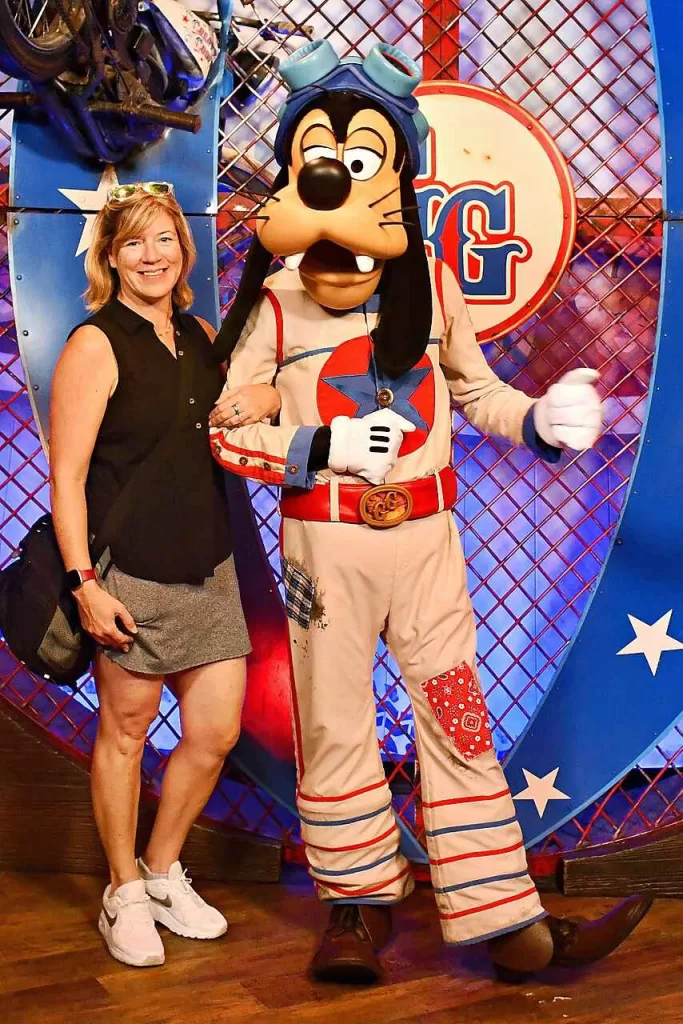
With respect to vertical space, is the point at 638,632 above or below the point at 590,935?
above

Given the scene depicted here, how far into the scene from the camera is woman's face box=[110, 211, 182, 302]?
2072mm

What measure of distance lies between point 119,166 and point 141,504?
30.4 inches

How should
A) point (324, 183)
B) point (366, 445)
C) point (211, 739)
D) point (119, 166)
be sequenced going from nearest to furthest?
1. point (324, 183)
2. point (366, 445)
3. point (211, 739)
4. point (119, 166)

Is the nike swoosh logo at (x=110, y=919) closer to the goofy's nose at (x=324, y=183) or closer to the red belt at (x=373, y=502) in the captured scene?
the red belt at (x=373, y=502)

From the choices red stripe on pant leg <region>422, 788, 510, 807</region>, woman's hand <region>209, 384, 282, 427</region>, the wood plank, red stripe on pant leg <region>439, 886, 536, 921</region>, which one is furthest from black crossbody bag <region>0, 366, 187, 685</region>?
the wood plank

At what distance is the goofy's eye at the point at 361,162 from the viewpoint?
192 cm

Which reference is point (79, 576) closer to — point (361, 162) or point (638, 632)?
point (361, 162)

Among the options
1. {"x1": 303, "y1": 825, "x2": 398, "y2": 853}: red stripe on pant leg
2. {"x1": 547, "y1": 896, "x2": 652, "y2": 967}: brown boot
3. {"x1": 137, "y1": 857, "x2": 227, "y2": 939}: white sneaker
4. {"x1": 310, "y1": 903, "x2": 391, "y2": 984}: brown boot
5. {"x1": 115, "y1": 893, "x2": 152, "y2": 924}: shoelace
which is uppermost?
{"x1": 303, "y1": 825, "x2": 398, "y2": 853}: red stripe on pant leg

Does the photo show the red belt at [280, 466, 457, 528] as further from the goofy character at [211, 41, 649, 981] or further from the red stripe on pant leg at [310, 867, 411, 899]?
the red stripe on pant leg at [310, 867, 411, 899]

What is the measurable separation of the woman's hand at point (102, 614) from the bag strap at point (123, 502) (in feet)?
0.19

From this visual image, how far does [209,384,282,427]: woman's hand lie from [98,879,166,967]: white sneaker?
34.3 inches

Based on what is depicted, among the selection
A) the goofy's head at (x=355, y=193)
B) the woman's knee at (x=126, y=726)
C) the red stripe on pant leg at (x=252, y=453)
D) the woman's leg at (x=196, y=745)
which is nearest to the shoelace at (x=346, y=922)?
the woman's leg at (x=196, y=745)

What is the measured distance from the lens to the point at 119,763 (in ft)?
7.20

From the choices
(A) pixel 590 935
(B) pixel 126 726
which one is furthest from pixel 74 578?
(A) pixel 590 935
